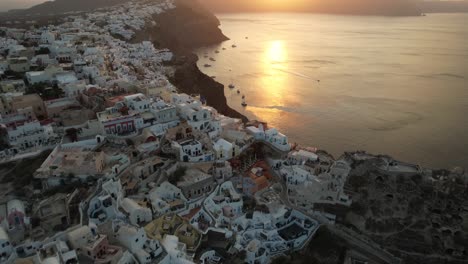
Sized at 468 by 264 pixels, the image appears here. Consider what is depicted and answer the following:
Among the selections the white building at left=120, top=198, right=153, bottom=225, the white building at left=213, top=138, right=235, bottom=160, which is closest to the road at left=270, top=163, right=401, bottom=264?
the white building at left=213, top=138, right=235, bottom=160

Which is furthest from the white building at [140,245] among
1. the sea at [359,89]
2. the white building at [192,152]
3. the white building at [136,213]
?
the sea at [359,89]

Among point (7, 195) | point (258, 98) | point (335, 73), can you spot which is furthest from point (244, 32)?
point (7, 195)

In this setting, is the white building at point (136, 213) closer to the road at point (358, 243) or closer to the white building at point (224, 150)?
the white building at point (224, 150)

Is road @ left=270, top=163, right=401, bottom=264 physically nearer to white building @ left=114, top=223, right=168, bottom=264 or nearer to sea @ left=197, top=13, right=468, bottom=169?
white building @ left=114, top=223, right=168, bottom=264

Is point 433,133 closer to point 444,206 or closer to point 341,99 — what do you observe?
point 341,99

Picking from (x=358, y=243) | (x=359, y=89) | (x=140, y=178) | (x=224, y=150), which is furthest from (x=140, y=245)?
(x=359, y=89)

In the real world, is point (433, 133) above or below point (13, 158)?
below
